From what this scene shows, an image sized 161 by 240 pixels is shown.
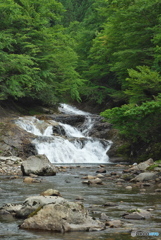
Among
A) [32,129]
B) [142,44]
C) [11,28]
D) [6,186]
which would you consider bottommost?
[6,186]

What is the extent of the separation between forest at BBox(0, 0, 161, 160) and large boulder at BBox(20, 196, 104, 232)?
8701mm

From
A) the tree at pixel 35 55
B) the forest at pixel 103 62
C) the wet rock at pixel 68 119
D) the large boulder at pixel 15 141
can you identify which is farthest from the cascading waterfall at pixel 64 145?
the tree at pixel 35 55

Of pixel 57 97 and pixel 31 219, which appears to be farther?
pixel 57 97

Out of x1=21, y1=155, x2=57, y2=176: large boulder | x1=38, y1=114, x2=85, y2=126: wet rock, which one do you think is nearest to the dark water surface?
x1=21, y1=155, x2=57, y2=176: large boulder

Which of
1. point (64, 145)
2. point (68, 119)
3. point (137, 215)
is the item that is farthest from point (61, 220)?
point (68, 119)

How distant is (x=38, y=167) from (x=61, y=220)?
811cm

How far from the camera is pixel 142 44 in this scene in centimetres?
2105

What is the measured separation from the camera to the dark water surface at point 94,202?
16.1 feet

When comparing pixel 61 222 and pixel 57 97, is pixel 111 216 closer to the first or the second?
pixel 61 222

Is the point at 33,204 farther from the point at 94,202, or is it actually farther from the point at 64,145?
the point at 64,145

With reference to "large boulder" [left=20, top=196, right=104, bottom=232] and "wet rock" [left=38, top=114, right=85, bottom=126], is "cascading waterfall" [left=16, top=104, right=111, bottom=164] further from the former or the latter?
"large boulder" [left=20, top=196, right=104, bottom=232]

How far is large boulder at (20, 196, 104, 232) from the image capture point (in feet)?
17.1

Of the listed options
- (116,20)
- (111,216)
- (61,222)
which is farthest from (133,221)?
(116,20)

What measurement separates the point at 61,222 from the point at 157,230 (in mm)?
1375
